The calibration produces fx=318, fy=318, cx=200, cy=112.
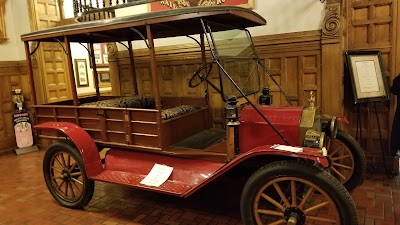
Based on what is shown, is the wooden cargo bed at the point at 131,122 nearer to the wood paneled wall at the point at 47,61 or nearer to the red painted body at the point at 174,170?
the red painted body at the point at 174,170

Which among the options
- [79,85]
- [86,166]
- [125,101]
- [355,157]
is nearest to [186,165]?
[86,166]

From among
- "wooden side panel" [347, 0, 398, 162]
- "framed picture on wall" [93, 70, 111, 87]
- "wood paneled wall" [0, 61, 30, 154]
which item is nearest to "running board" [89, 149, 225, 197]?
"wooden side panel" [347, 0, 398, 162]

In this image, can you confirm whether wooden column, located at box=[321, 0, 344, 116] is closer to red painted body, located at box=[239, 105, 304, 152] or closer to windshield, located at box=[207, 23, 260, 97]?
windshield, located at box=[207, 23, 260, 97]

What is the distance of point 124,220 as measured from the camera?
3105 mm

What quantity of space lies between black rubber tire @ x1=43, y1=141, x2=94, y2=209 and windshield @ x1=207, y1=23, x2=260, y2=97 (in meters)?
1.73

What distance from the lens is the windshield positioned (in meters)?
2.67

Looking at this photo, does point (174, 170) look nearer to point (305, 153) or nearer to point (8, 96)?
point (305, 153)

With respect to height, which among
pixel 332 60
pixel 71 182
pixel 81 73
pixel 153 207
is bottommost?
pixel 153 207

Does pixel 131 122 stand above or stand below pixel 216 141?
above

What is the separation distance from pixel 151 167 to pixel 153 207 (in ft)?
1.76

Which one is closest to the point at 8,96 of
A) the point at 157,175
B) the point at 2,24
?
the point at 2,24

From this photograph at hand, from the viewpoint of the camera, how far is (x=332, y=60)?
371 centimetres

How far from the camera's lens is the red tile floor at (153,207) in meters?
3.04

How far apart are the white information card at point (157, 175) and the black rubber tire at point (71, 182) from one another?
706 millimetres
